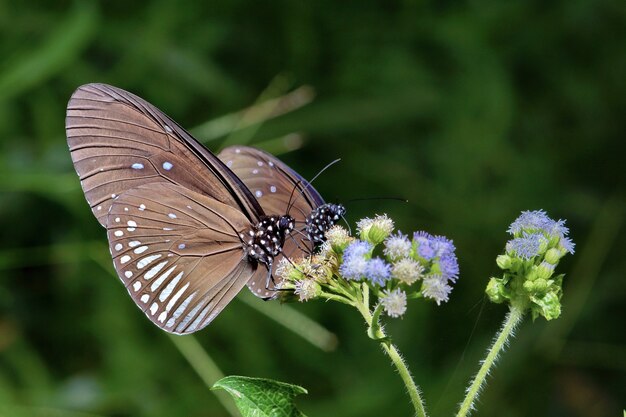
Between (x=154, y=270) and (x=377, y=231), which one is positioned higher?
(x=377, y=231)

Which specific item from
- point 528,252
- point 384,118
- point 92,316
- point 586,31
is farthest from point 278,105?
point 528,252

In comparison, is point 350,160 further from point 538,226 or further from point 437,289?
point 437,289

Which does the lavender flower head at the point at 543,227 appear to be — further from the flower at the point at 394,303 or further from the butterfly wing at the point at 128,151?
the butterfly wing at the point at 128,151

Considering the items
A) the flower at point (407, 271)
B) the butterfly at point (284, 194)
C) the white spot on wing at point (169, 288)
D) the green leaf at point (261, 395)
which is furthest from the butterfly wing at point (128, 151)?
the green leaf at point (261, 395)

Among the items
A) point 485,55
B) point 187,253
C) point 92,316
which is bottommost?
point 92,316

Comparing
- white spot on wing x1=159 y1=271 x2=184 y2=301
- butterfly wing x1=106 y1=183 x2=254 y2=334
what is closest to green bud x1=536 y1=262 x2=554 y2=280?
butterfly wing x1=106 y1=183 x2=254 y2=334

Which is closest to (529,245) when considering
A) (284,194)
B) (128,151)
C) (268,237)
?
(268,237)

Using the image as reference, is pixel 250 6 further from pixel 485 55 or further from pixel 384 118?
pixel 485 55
